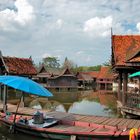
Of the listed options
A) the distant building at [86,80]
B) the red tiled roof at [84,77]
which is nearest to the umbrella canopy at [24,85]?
the distant building at [86,80]

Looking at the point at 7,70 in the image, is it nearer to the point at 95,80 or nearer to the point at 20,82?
the point at 20,82

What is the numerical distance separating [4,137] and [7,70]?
13.8 metres

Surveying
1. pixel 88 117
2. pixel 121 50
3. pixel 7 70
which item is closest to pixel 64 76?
pixel 7 70

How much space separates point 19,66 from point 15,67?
1.08 meters

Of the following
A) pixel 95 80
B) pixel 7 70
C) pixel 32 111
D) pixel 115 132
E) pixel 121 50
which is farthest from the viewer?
pixel 95 80

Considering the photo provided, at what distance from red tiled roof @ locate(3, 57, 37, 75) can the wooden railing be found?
523 inches

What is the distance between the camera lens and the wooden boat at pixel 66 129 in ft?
44.7

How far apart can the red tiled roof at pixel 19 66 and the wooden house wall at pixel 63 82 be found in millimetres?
33376

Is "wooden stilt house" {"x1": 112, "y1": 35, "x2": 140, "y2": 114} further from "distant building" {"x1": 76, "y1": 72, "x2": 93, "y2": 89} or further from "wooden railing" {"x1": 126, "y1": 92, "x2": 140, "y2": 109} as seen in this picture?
"distant building" {"x1": 76, "y1": 72, "x2": 93, "y2": 89}

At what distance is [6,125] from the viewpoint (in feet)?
55.9

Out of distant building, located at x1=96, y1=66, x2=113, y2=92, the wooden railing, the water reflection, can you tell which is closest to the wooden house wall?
distant building, located at x1=96, y1=66, x2=113, y2=92

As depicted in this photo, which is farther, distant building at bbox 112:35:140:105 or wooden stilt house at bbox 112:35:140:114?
distant building at bbox 112:35:140:105

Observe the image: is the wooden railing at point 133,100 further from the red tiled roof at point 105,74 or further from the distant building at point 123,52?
the red tiled roof at point 105,74

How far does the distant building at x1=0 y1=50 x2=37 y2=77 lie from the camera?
1174 inches
